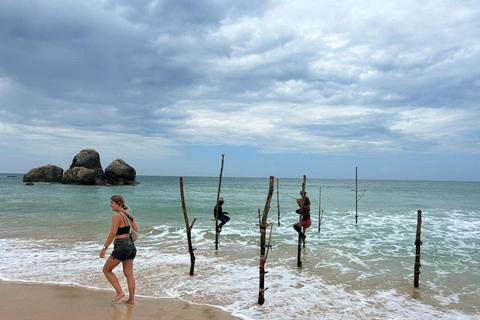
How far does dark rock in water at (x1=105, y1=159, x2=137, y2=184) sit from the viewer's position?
199 feet

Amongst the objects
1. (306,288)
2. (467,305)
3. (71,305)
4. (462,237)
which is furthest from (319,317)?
(462,237)

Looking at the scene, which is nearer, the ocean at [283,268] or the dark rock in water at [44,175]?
the ocean at [283,268]

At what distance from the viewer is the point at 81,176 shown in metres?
58.2

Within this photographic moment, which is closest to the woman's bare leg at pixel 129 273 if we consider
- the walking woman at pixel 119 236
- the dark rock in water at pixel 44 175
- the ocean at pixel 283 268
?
the walking woman at pixel 119 236

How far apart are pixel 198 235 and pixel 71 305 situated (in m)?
8.81

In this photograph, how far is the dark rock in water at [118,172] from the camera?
6078 centimetres

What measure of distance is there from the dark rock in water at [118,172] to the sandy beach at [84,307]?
190 ft

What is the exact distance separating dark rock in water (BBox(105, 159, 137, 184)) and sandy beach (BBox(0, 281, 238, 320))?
190 ft

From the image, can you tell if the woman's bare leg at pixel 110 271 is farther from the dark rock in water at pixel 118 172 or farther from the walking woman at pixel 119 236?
the dark rock in water at pixel 118 172

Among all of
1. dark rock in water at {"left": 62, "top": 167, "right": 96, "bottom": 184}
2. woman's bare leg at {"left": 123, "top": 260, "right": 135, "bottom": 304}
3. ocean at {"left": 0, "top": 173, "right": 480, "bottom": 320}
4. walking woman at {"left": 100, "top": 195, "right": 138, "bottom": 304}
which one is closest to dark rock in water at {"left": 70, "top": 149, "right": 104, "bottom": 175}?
dark rock in water at {"left": 62, "top": 167, "right": 96, "bottom": 184}

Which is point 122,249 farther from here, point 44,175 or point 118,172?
point 44,175

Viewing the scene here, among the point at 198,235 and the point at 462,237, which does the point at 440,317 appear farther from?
the point at 462,237

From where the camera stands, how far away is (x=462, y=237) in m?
15.1

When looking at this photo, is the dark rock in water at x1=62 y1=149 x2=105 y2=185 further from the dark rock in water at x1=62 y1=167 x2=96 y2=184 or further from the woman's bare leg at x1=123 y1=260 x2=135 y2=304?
the woman's bare leg at x1=123 y1=260 x2=135 y2=304
